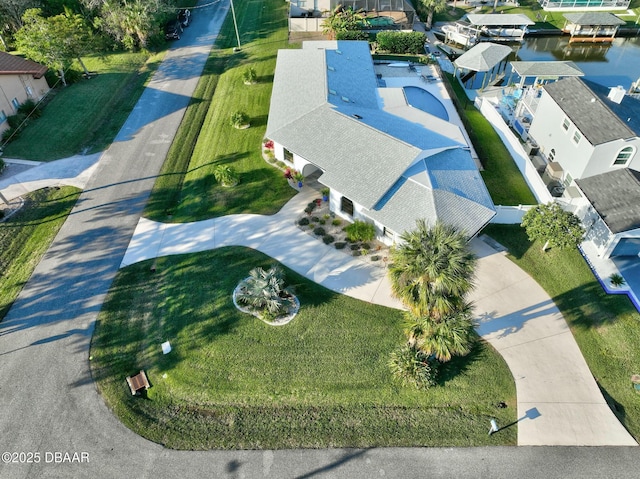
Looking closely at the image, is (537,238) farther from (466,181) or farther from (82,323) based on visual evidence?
(82,323)

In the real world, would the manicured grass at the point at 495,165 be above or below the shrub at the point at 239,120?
below

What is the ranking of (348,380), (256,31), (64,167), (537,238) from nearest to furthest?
1. (348,380)
2. (537,238)
3. (64,167)
4. (256,31)

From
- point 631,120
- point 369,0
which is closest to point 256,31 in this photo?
point 369,0

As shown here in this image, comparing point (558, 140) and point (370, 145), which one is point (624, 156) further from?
point (370, 145)

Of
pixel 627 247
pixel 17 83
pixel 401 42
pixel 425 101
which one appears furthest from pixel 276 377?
pixel 401 42

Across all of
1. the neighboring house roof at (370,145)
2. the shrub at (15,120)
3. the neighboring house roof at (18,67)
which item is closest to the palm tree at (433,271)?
the neighboring house roof at (370,145)

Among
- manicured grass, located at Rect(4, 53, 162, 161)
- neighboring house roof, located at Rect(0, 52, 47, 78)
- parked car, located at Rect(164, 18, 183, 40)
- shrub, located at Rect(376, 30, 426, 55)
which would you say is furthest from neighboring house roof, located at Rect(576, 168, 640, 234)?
parked car, located at Rect(164, 18, 183, 40)

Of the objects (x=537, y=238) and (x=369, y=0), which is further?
(x=369, y=0)

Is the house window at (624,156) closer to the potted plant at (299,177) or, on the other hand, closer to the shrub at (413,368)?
the shrub at (413,368)
